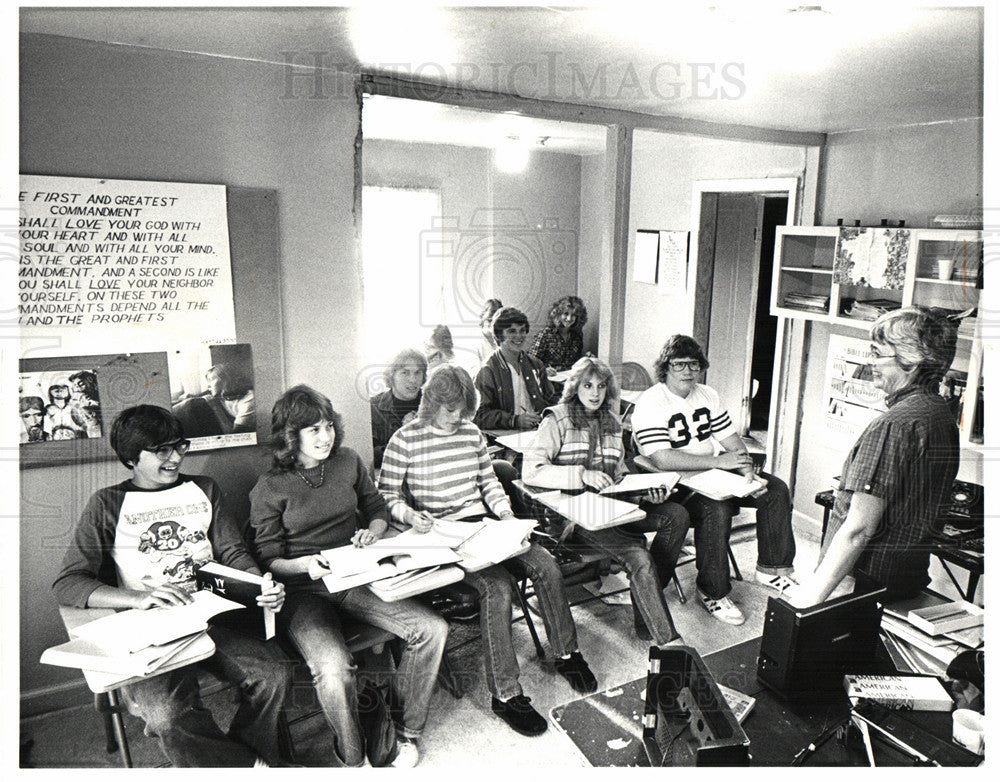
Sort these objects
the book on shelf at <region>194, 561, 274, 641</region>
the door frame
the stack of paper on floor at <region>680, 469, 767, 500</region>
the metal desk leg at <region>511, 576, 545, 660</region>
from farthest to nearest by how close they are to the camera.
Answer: the door frame < the stack of paper on floor at <region>680, 469, 767, 500</region> < the metal desk leg at <region>511, 576, 545, 660</region> < the book on shelf at <region>194, 561, 274, 641</region>

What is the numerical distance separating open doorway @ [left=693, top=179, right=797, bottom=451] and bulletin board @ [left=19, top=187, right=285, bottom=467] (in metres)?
2.31

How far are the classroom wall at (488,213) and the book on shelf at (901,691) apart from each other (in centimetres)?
177

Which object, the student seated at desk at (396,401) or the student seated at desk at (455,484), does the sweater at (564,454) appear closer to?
the student seated at desk at (455,484)

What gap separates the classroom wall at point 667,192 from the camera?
3331mm

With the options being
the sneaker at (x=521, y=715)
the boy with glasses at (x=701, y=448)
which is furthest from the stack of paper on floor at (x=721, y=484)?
the sneaker at (x=521, y=715)

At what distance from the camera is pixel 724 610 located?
10.6ft

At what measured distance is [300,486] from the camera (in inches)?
95.1

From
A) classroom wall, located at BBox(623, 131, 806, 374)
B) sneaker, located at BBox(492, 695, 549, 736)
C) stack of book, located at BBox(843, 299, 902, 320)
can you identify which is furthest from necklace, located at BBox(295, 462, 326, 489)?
stack of book, located at BBox(843, 299, 902, 320)

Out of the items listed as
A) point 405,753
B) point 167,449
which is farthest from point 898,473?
point 167,449

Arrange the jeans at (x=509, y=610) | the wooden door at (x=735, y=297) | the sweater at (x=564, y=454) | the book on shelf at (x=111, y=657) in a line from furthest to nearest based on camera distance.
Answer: the wooden door at (x=735, y=297) < the sweater at (x=564, y=454) < the jeans at (x=509, y=610) < the book on shelf at (x=111, y=657)

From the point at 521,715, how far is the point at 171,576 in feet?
4.34

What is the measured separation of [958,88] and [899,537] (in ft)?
5.57

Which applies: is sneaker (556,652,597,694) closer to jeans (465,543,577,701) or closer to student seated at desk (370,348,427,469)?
jeans (465,543,577,701)

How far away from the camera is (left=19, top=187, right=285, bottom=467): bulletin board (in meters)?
2.25
